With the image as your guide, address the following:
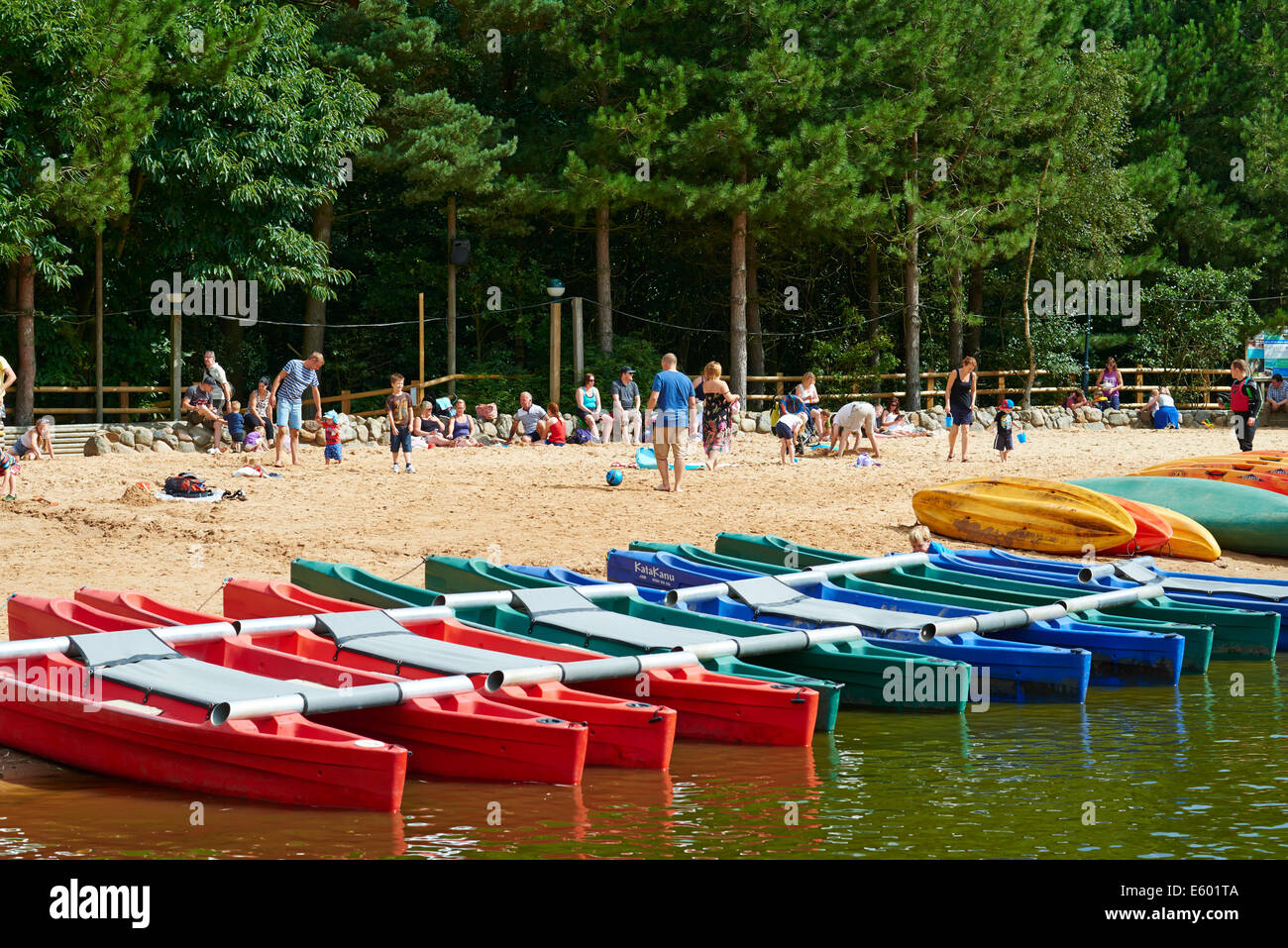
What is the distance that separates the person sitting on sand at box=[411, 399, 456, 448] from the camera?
21719mm

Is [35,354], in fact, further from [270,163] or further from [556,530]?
[556,530]

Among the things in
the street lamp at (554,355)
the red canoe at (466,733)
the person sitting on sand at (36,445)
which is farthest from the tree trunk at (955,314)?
the red canoe at (466,733)

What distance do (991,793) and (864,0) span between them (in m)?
22.1

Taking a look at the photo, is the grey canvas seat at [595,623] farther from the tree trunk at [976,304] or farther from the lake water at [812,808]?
the tree trunk at [976,304]

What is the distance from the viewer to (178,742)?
20.8ft

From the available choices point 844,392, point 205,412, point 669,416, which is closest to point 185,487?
point 669,416

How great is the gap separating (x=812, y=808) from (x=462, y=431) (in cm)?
1652

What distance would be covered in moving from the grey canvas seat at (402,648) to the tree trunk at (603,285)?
64.3 feet

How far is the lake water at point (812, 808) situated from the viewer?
5812mm

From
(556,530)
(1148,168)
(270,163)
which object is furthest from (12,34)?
(1148,168)

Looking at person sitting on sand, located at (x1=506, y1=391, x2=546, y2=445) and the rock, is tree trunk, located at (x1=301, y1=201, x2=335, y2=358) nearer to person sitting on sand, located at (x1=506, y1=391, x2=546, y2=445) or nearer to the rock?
person sitting on sand, located at (x1=506, y1=391, x2=546, y2=445)

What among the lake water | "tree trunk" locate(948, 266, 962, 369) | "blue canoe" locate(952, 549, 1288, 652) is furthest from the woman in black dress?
"tree trunk" locate(948, 266, 962, 369)

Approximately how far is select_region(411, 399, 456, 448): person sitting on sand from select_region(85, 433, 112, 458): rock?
447cm

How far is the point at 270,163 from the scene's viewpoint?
23750 millimetres
